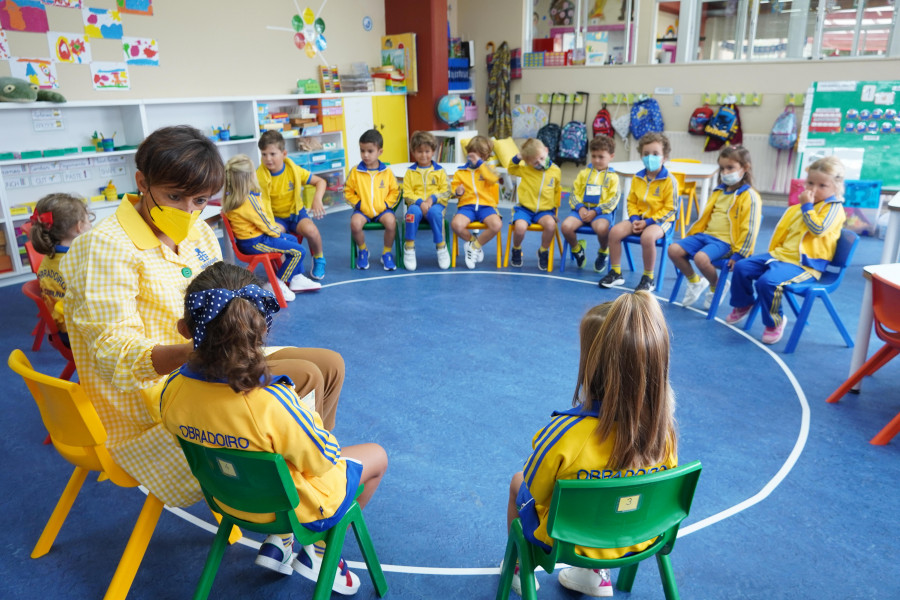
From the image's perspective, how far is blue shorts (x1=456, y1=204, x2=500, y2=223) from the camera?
5.33 metres

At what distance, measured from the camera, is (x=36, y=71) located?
514cm

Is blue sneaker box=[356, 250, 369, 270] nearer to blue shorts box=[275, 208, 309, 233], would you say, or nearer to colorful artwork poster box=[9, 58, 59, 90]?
blue shorts box=[275, 208, 309, 233]

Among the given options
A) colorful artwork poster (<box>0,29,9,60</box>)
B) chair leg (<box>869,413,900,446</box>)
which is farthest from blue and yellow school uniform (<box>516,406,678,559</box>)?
colorful artwork poster (<box>0,29,9,60</box>)

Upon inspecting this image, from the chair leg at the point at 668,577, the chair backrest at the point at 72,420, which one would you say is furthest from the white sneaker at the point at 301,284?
the chair leg at the point at 668,577

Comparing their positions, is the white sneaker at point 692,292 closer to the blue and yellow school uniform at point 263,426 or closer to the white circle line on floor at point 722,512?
the white circle line on floor at point 722,512

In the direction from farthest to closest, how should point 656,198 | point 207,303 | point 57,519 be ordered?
point 656,198 → point 57,519 → point 207,303

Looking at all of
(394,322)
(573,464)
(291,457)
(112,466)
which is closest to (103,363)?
(112,466)

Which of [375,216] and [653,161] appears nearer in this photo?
[653,161]

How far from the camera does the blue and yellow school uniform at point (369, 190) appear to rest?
5.36 metres

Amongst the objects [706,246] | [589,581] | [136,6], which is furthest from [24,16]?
[589,581]

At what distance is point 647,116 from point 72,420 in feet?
23.9

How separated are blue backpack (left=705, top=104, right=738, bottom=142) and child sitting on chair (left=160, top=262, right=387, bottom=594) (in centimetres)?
681

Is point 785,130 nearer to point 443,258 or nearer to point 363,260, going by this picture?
point 443,258

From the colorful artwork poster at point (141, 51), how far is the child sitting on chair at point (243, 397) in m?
5.20
